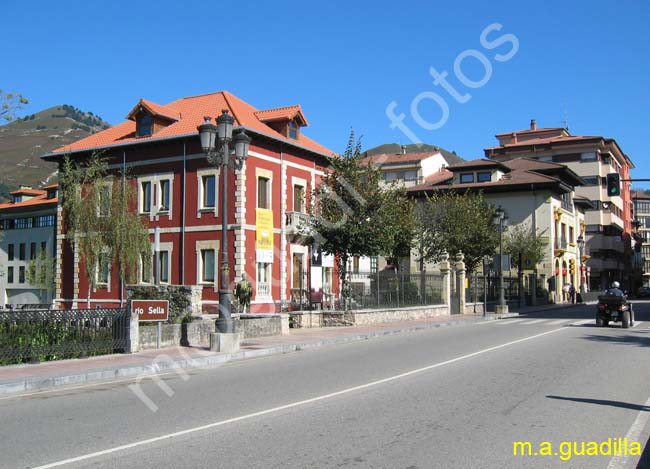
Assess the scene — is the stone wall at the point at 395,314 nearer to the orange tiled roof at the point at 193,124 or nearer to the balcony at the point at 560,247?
the orange tiled roof at the point at 193,124

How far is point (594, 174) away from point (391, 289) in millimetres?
59911

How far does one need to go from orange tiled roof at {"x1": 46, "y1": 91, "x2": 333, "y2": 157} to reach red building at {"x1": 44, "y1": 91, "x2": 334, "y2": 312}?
86 millimetres

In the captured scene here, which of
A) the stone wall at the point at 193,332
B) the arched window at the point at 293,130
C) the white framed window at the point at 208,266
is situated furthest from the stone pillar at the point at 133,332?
the arched window at the point at 293,130

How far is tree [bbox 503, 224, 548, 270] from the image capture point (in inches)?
1978

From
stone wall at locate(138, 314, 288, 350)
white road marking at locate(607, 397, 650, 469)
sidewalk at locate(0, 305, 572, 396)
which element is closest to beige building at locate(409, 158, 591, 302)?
stone wall at locate(138, 314, 288, 350)

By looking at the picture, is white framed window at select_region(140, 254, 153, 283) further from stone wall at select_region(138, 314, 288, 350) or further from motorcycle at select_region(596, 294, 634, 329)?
motorcycle at select_region(596, 294, 634, 329)

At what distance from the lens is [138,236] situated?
31.6m

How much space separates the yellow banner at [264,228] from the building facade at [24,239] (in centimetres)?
3210

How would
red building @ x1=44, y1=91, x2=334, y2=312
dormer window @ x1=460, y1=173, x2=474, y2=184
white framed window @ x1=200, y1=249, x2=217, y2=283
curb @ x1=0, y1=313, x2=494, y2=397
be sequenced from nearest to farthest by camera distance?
curb @ x1=0, y1=313, x2=494, y2=397
red building @ x1=44, y1=91, x2=334, y2=312
white framed window @ x1=200, y1=249, x2=217, y2=283
dormer window @ x1=460, y1=173, x2=474, y2=184

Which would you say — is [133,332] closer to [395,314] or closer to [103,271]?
[395,314]

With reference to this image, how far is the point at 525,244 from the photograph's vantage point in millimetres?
51594

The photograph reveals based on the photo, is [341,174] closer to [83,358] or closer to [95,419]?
[83,358]

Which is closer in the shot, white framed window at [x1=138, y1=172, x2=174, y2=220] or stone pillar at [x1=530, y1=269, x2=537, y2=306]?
white framed window at [x1=138, y1=172, x2=174, y2=220]

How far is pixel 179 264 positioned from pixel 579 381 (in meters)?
25.6
